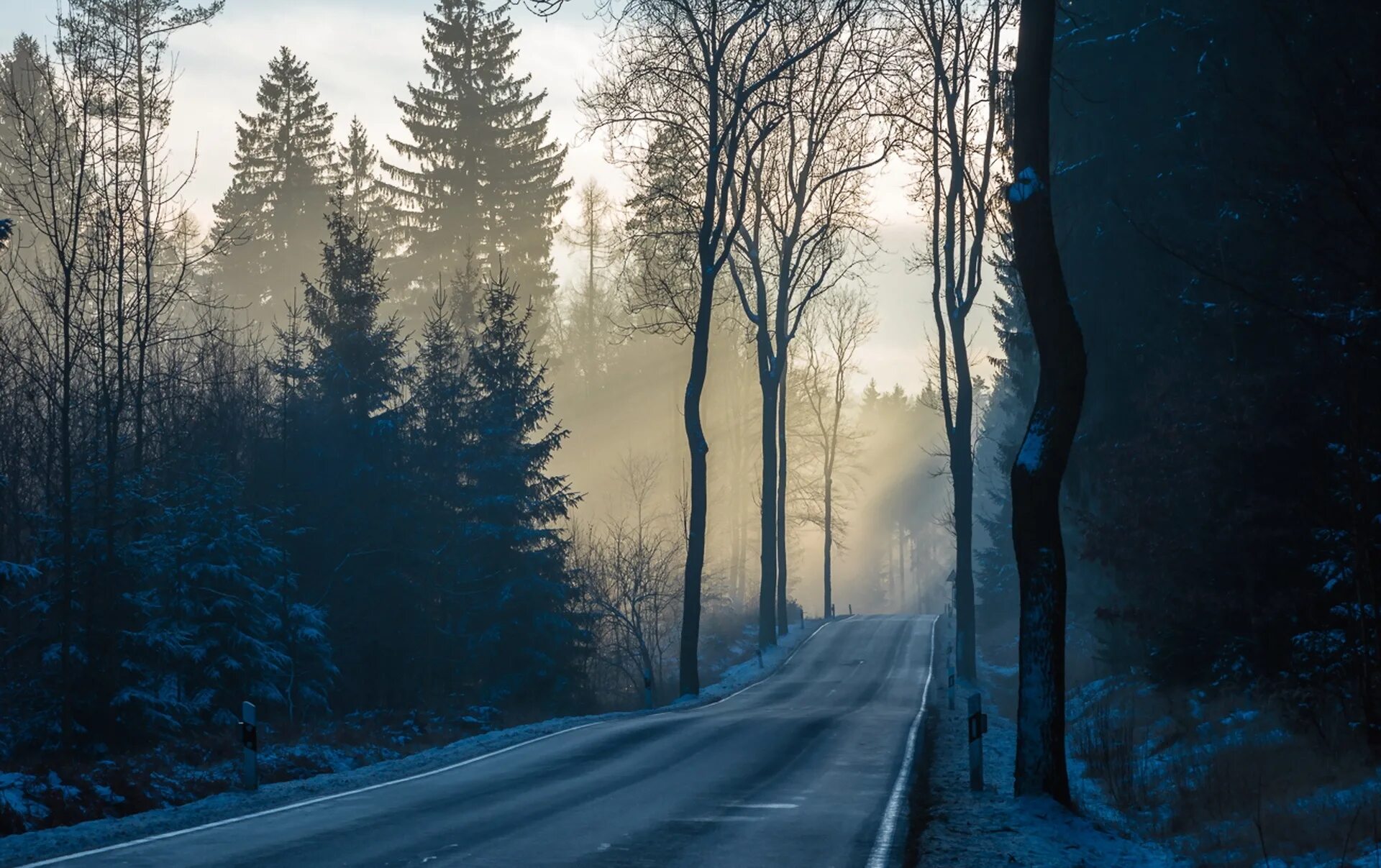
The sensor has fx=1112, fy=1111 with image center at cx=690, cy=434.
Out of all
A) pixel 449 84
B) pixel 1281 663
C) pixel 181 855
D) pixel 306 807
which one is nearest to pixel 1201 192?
pixel 1281 663

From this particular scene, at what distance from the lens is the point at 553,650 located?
31.8m

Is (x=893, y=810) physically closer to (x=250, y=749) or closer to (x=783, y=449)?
(x=250, y=749)

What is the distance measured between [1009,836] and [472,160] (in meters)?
54.1

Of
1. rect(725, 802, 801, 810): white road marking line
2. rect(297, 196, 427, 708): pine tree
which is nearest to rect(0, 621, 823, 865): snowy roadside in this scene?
rect(725, 802, 801, 810): white road marking line

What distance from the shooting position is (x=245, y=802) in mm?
12375

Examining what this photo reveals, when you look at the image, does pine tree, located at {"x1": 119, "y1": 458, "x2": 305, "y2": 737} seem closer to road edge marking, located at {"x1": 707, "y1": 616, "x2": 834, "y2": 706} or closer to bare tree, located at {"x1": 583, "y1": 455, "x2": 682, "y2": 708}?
bare tree, located at {"x1": 583, "y1": 455, "x2": 682, "y2": 708}

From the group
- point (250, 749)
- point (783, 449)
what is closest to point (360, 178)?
point (783, 449)

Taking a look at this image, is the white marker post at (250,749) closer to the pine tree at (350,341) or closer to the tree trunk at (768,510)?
the pine tree at (350,341)

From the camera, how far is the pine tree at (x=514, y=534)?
3150 centimetres

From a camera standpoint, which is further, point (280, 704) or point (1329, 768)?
point (280, 704)

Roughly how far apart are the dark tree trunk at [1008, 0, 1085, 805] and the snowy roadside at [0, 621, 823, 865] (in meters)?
7.96

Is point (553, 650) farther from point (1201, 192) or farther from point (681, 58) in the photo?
Answer: point (1201, 192)

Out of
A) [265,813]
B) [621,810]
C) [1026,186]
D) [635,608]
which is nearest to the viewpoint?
[265,813]

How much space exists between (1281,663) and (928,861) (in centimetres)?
1205
